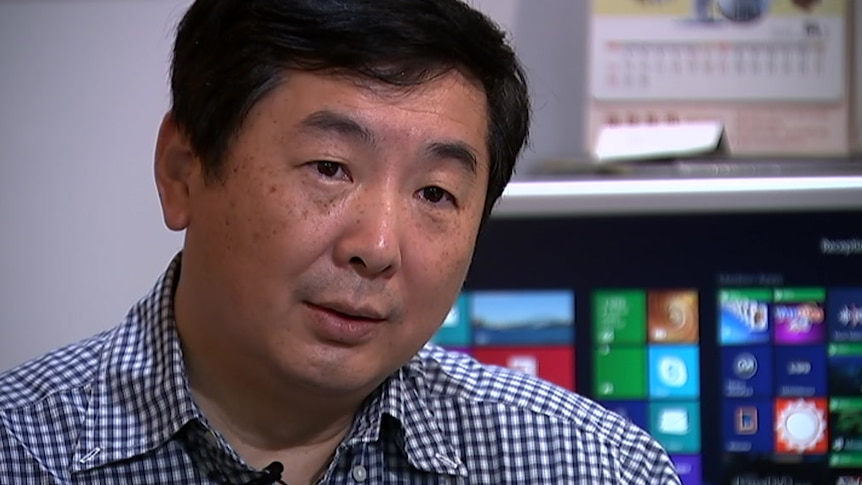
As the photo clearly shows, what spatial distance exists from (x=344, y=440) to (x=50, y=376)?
1.01 ft

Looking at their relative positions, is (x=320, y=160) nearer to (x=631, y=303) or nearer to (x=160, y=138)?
(x=160, y=138)

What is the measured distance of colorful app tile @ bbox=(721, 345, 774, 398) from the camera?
1.53 meters

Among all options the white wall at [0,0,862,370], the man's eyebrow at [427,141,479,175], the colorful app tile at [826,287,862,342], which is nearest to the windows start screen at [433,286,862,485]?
the colorful app tile at [826,287,862,342]

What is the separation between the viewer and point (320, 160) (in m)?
1.01

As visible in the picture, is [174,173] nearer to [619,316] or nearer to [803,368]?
[619,316]

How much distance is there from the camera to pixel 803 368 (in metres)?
1.53

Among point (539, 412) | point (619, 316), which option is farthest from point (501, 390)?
point (619, 316)

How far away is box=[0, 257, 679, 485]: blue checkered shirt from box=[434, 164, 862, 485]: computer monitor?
24 cm

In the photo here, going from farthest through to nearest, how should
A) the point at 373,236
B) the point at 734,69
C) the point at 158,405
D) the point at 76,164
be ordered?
1. the point at 76,164
2. the point at 734,69
3. the point at 158,405
4. the point at 373,236

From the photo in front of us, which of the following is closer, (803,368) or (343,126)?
(343,126)

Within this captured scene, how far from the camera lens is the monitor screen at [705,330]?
152 cm

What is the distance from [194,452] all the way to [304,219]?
0.95 ft

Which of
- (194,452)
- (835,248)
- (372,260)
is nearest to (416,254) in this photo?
(372,260)

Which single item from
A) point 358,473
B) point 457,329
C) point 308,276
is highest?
point 308,276
